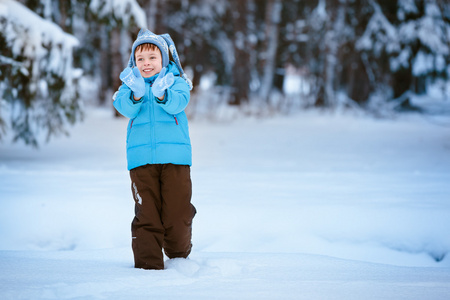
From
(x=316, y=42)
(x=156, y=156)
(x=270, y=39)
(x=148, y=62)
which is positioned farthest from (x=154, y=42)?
(x=316, y=42)

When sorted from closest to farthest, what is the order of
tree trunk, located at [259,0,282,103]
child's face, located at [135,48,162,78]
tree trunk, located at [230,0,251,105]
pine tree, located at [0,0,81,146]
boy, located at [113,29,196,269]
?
boy, located at [113,29,196,269], child's face, located at [135,48,162,78], pine tree, located at [0,0,81,146], tree trunk, located at [259,0,282,103], tree trunk, located at [230,0,251,105]

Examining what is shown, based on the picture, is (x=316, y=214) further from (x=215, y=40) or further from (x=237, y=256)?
(x=215, y=40)

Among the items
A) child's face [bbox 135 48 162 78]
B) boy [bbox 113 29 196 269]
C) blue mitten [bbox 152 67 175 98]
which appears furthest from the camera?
child's face [bbox 135 48 162 78]

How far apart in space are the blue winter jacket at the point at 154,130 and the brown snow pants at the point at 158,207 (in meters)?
0.07

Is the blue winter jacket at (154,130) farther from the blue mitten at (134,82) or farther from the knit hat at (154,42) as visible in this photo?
the knit hat at (154,42)

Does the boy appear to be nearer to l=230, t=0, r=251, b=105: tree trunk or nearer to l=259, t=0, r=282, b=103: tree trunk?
l=259, t=0, r=282, b=103: tree trunk

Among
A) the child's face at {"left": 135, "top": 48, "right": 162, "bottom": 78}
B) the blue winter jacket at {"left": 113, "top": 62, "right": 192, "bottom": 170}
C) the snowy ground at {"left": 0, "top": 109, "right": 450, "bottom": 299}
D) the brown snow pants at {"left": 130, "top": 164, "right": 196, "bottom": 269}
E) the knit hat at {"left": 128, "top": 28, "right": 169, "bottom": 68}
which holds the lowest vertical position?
the snowy ground at {"left": 0, "top": 109, "right": 450, "bottom": 299}

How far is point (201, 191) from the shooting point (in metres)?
4.83

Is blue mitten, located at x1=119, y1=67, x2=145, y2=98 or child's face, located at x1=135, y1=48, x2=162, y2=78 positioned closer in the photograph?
blue mitten, located at x1=119, y1=67, x2=145, y2=98

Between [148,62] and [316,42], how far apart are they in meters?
17.4

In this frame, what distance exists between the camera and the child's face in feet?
9.23

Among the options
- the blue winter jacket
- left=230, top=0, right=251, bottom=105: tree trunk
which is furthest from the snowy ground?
left=230, top=0, right=251, bottom=105: tree trunk

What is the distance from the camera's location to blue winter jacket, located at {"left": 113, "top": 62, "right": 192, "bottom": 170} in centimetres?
272

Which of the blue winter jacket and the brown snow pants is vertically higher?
the blue winter jacket
